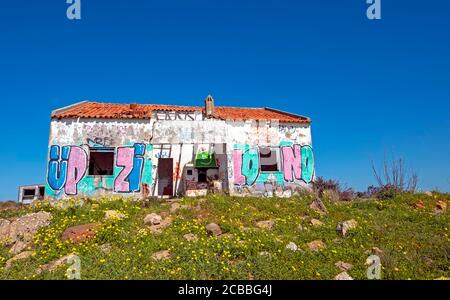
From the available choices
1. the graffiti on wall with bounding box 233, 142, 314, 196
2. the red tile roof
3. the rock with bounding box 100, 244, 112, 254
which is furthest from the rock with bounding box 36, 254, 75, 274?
the graffiti on wall with bounding box 233, 142, 314, 196

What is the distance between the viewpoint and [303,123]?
19.6 m

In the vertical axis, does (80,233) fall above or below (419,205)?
above

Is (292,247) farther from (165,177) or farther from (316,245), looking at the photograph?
(165,177)

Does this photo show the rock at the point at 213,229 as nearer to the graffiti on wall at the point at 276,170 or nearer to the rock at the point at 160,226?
the rock at the point at 160,226

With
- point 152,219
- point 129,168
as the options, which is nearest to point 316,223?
point 152,219

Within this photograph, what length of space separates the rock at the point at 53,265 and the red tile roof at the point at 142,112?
10.3 meters

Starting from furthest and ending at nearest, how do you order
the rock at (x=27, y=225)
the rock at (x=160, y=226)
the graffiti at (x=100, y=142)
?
the graffiti at (x=100, y=142) < the rock at (x=160, y=226) < the rock at (x=27, y=225)

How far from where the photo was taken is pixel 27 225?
35.3 ft

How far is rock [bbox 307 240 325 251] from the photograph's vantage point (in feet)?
29.3

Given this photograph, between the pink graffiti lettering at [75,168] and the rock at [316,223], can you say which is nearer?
the rock at [316,223]

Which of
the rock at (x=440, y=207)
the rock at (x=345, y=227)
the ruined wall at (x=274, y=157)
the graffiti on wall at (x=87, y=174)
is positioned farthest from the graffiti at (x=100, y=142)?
the rock at (x=440, y=207)

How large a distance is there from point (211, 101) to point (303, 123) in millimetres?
6322

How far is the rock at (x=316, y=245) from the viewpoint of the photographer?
8.95 metres

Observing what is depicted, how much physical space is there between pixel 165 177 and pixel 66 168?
18.8ft
